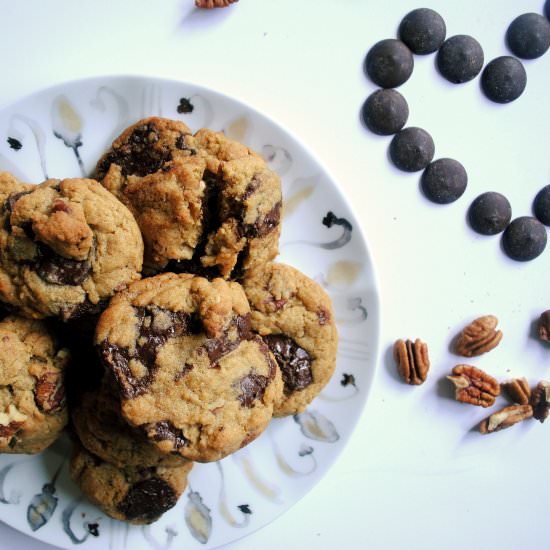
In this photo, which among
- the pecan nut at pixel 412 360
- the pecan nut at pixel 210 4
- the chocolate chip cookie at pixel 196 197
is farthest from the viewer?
the pecan nut at pixel 412 360

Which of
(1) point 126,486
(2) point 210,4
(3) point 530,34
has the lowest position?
(1) point 126,486

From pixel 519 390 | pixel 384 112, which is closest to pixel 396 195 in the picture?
pixel 384 112

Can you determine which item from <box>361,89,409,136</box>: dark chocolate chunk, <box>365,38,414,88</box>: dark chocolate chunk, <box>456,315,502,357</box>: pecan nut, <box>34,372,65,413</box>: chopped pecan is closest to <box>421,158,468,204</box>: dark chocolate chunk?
<box>361,89,409,136</box>: dark chocolate chunk

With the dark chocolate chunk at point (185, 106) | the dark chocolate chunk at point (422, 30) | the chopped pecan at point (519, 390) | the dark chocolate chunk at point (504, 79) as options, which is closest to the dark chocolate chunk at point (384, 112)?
the dark chocolate chunk at point (422, 30)

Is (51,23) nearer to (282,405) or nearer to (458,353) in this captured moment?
(282,405)

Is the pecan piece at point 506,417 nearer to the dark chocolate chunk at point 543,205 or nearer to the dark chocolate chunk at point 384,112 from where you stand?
the dark chocolate chunk at point 543,205

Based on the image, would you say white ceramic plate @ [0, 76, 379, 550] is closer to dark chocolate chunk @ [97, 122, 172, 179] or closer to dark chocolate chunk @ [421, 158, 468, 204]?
dark chocolate chunk @ [97, 122, 172, 179]

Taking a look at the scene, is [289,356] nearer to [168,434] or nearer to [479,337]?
[168,434]
